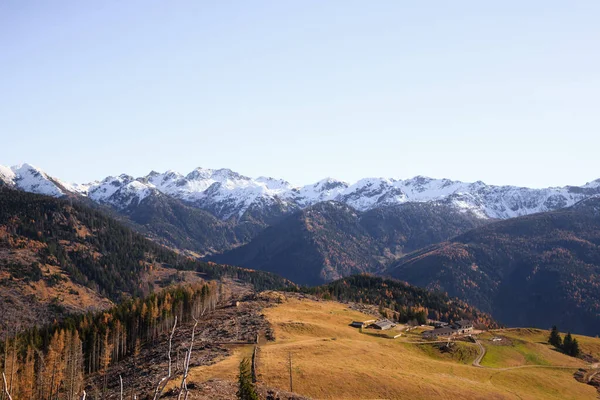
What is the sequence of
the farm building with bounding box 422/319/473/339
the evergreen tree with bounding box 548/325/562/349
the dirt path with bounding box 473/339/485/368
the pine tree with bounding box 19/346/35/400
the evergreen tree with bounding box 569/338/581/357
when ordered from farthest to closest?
the evergreen tree with bounding box 548/325/562/349 < the farm building with bounding box 422/319/473/339 < the evergreen tree with bounding box 569/338/581/357 < the dirt path with bounding box 473/339/485/368 < the pine tree with bounding box 19/346/35/400

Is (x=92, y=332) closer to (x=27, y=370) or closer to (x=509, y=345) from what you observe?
(x=27, y=370)

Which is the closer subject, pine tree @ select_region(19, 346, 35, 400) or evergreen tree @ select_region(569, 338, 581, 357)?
pine tree @ select_region(19, 346, 35, 400)

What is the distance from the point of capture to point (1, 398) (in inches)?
3071

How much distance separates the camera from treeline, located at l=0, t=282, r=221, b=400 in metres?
94.1

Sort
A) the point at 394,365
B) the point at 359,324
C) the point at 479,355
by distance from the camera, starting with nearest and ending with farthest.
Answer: the point at 394,365, the point at 479,355, the point at 359,324

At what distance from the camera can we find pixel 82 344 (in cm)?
11556

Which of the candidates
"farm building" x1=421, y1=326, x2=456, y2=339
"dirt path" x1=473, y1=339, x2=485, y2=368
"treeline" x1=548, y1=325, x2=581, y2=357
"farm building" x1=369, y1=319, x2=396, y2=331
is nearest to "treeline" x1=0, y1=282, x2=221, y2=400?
"farm building" x1=369, y1=319, x2=396, y2=331

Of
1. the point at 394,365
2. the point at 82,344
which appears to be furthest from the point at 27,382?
the point at 394,365

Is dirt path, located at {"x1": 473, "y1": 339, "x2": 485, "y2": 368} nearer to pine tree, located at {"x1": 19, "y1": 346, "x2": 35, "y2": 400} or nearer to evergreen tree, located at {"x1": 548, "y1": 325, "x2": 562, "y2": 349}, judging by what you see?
evergreen tree, located at {"x1": 548, "y1": 325, "x2": 562, "y2": 349}

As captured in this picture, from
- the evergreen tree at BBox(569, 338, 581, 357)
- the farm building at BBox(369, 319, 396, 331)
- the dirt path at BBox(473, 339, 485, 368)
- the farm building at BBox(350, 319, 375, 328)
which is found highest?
the farm building at BBox(350, 319, 375, 328)

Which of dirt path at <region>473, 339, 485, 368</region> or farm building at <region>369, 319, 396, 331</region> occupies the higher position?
farm building at <region>369, 319, 396, 331</region>

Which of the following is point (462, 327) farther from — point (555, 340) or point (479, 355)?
point (479, 355)

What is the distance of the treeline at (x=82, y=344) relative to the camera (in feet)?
309

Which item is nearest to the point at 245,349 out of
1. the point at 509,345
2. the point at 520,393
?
the point at 520,393
